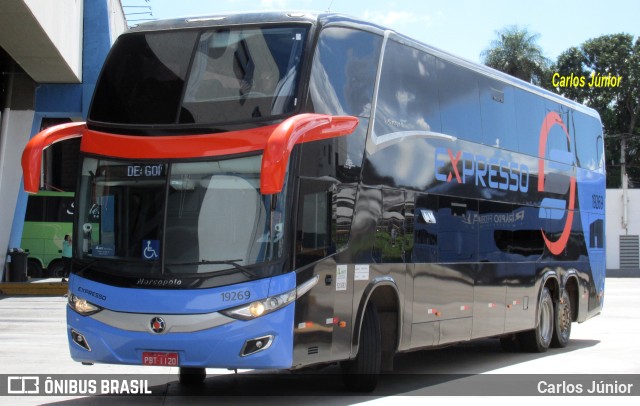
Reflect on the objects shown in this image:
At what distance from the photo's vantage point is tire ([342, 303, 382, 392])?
37.2 ft

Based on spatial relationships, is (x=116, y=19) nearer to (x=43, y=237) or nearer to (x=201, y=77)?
(x=43, y=237)

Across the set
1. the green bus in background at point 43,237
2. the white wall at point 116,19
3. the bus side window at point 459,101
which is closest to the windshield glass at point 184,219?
the bus side window at point 459,101

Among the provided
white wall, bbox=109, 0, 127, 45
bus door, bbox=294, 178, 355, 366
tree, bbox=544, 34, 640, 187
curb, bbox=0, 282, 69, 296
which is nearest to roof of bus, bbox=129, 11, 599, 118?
bus door, bbox=294, 178, 355, 366

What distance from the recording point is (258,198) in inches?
387

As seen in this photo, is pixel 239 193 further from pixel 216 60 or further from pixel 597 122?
pixel 597 122

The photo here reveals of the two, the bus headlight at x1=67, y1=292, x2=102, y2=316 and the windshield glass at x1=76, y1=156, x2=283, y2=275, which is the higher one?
the windshield glass at x1=76, y1=156, x2=283, y2=275

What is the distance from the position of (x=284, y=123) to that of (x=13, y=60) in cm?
2223

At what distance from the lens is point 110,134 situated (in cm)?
1052

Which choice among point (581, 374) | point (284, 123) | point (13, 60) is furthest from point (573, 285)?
point (13, 60)

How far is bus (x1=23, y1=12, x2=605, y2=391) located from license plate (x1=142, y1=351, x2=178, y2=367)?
0.02 meters

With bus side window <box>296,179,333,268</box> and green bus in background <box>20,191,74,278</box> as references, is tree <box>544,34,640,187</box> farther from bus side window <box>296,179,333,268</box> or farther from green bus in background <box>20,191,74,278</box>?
bus side window <box>296,179,333,268</box>

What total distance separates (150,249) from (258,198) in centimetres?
115

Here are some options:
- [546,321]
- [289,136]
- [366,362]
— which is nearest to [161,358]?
[289,136]

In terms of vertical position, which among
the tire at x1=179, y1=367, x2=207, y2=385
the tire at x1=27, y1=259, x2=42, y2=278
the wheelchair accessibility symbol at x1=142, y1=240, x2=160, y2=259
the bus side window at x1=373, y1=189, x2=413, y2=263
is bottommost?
the tire at x1=179, y1=367, x2=207, y2=385
